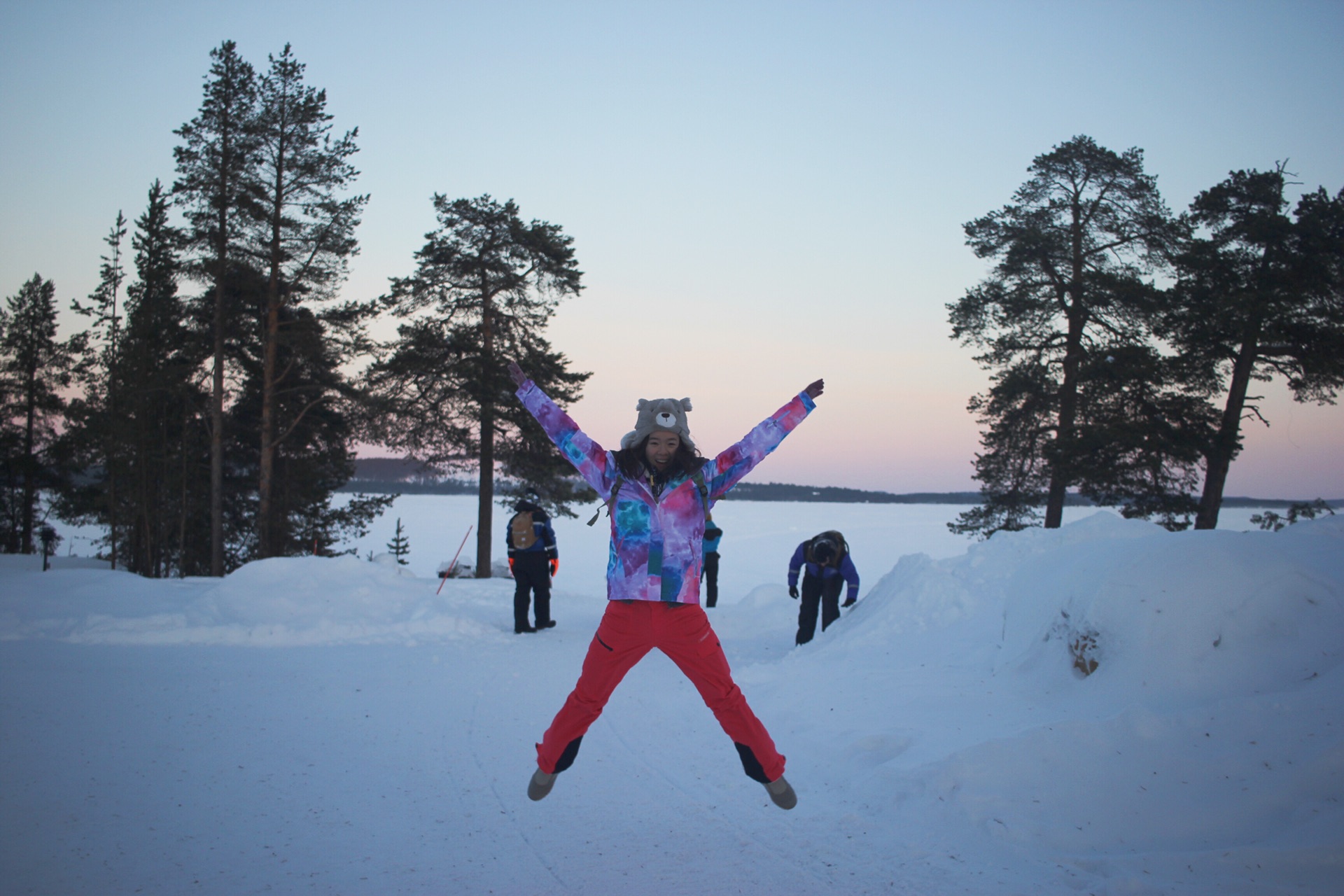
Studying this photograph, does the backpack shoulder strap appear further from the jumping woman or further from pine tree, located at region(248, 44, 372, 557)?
pine tree, located at region(248, 44, 372, 557)

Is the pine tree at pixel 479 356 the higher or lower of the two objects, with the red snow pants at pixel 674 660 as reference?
higher

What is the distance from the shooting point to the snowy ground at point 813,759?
3633mm

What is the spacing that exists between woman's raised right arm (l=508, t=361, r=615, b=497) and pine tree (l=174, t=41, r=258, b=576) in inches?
722

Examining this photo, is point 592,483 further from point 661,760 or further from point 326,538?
point 326,538

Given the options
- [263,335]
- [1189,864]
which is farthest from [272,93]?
[1189,864]

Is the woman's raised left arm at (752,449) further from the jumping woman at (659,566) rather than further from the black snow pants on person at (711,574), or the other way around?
the black snow pants on person at (711,574)

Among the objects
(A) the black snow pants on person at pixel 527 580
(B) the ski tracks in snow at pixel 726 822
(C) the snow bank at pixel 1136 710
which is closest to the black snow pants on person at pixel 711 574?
(A) the black snow pants on person at pixel 527 580

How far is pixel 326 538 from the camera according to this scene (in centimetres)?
2344

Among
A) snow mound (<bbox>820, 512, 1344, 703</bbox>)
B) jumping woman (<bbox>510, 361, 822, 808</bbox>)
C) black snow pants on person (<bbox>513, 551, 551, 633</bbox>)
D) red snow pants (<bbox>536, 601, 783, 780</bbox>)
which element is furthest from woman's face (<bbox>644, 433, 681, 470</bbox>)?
black snow pants on person (<bbox>513, 551, 551, 633</bbox>)

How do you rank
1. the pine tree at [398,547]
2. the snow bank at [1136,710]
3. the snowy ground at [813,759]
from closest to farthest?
the snowy ground at [813,759] < the snow bank at [1136,710] < the pine tree at [398,547]

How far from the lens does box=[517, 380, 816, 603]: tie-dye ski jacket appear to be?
12.2ft

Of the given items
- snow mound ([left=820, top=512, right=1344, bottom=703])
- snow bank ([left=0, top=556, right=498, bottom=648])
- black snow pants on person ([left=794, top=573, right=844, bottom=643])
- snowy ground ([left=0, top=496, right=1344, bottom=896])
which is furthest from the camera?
black snow pants on person ([left=794, top=573, right=844, bottom=643])

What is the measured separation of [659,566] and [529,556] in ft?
26.5

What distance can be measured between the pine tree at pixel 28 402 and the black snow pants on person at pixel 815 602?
106 ft
